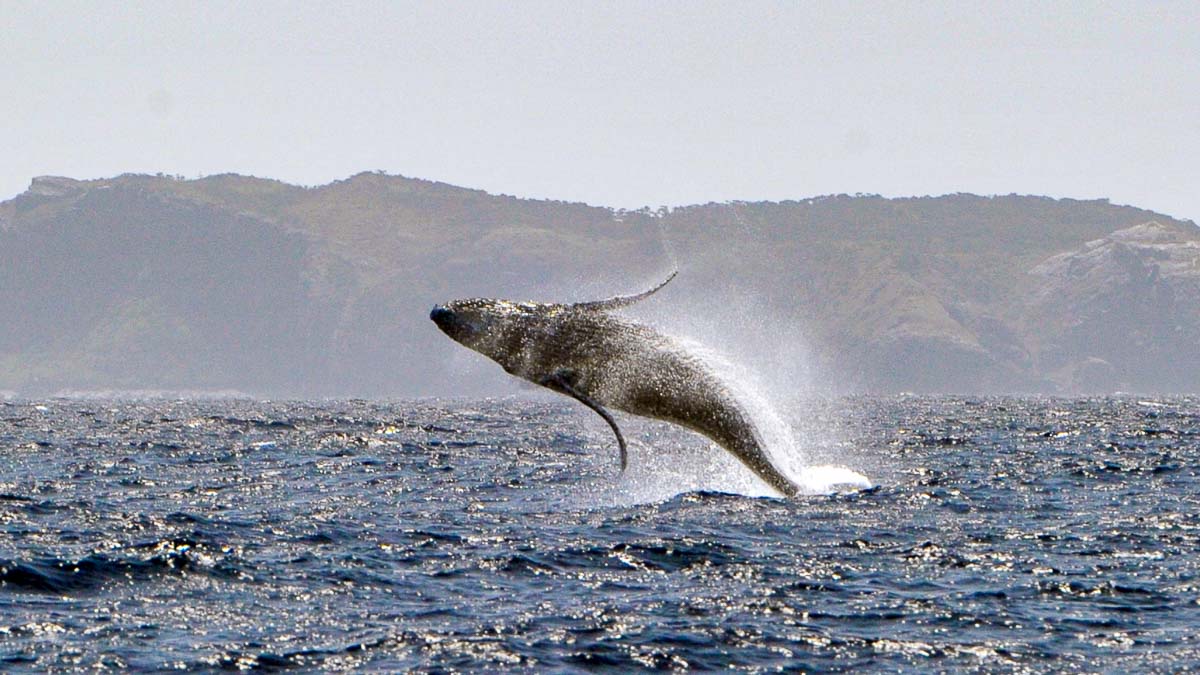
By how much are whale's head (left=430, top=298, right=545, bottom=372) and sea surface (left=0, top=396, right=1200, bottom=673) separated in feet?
9.37

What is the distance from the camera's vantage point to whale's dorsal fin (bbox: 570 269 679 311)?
21.3 m

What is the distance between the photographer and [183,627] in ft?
55.2

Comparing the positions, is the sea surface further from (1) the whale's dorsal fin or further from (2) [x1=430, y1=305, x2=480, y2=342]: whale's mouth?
(1) the whale's dorsal fin

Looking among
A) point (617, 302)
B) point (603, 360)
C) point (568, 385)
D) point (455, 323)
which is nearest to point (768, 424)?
point (603, 360)

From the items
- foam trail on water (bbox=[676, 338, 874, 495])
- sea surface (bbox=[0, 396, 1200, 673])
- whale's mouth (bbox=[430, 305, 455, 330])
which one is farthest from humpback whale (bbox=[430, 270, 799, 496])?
sea surface (bbox=[0, 396, 1200, 673])

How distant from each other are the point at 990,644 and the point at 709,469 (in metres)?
23.0

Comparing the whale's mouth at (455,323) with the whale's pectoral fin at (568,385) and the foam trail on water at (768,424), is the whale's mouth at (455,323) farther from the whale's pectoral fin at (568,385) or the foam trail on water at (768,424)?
the foam trail on water at (768,424)

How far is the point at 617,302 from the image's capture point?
22.0m

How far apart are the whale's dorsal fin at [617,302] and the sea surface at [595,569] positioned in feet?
11.4

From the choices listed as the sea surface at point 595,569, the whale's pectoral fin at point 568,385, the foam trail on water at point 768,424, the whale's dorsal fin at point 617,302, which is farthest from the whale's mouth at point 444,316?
the foam trail on water at point 768,424

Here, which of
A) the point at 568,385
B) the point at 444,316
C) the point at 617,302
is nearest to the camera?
the point at 617,302

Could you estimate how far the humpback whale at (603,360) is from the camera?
73.9 feet

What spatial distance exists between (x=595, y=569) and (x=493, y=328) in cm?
408

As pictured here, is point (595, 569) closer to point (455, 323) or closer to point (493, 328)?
point (493, 328)
